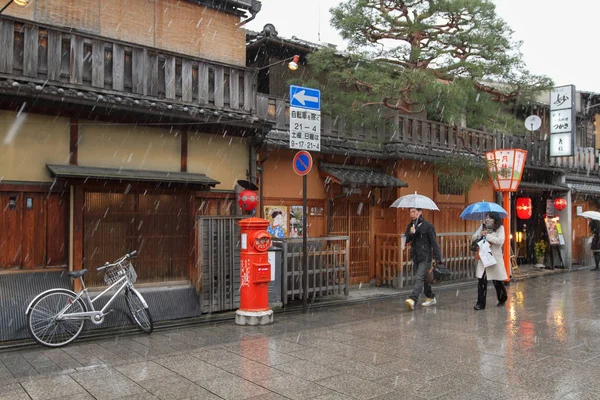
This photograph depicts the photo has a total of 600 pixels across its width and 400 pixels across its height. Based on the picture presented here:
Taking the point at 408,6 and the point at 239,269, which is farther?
the point at 408,6

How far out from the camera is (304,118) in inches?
412

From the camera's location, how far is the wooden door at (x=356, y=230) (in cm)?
1455

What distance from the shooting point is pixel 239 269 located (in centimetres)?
1026

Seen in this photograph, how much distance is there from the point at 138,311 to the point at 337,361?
3643 millimetres

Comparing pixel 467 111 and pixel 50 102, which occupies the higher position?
pixel 467 111

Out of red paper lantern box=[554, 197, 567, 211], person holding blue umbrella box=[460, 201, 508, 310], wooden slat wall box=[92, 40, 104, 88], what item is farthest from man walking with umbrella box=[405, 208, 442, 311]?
red paper lantern box=[554, 197, 567, 211]

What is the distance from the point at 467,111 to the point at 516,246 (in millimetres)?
9295

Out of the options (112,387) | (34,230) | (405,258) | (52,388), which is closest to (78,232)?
(34,230)

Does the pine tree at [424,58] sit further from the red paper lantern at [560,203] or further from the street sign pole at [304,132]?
the red paper lantern at [560,203]

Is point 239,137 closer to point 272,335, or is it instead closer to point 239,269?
point 239,269

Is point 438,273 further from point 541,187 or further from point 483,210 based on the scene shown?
point 541,187

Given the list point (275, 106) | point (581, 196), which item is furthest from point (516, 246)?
point (275, 106)

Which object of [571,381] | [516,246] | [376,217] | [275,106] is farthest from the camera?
[516,246]

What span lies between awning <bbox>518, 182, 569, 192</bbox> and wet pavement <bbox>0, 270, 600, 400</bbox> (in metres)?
9.88
